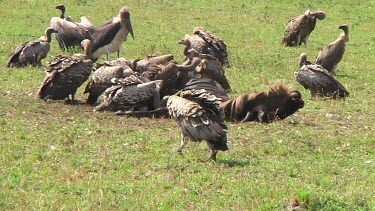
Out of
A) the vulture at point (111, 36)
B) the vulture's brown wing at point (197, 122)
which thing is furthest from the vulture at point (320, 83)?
the vulture's brown wing at point (197, 122)

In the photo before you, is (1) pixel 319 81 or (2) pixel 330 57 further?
(2) pixel 330 57

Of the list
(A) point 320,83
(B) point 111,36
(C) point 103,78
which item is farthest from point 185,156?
(B) point 111,36

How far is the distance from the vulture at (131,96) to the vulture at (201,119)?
2.17 meters

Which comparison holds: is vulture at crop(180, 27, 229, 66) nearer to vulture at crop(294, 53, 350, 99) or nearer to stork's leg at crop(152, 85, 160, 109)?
vulture at crop(294, 53, 350, 99)

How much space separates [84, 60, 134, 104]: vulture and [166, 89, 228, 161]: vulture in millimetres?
2782

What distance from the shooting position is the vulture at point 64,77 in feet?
38.6

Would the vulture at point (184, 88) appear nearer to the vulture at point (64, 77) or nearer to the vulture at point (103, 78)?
the vulture at point (103, 78)

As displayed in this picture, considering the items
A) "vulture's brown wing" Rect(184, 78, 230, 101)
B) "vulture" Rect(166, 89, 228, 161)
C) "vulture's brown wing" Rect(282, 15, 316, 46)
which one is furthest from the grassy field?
"vulture's brown wing" Rect(282, 15, 316, 46)

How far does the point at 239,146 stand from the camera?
9547mm

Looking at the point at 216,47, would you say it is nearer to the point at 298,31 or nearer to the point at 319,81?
the point at 319,81

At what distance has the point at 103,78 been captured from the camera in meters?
11.8

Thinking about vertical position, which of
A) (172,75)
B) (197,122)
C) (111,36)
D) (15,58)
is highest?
(197,122)

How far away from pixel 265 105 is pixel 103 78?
2.35 m

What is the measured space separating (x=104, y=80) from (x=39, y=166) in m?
3.60
